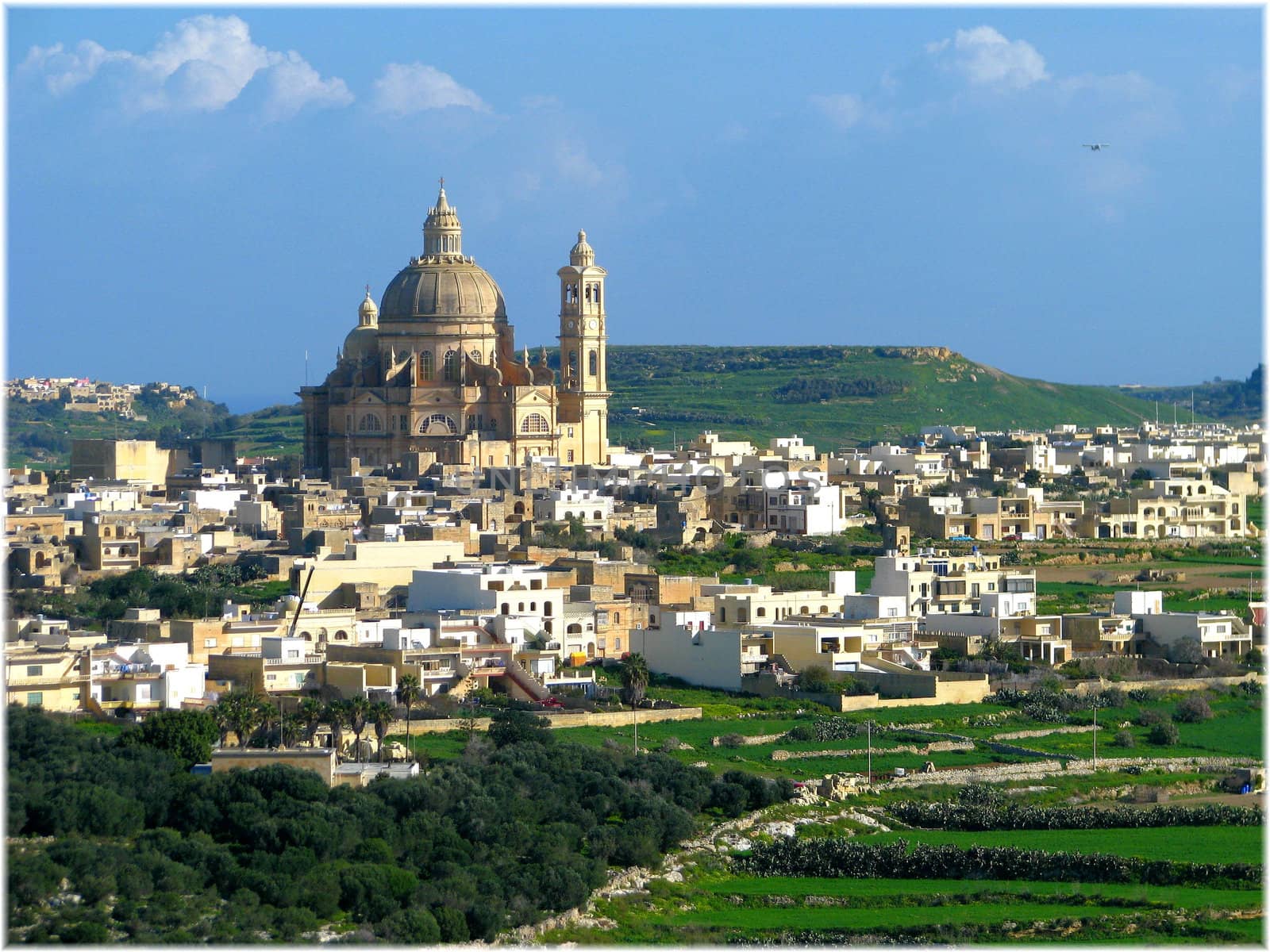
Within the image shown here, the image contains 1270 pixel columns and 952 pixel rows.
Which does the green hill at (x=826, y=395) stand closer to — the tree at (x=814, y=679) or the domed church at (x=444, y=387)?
the domed church at (x=444, y=387)

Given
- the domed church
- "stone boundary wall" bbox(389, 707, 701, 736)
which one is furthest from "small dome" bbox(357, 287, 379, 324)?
"stone boundary wall" bbox(389, 707, 701, 736)

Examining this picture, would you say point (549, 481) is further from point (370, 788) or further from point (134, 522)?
point (370, 788)

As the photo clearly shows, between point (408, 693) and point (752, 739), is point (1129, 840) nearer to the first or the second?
point (752, 739)

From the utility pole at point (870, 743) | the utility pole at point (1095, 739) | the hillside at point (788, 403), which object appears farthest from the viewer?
the hillside at point (788, 403)

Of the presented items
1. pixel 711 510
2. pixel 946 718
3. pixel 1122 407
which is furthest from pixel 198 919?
pixel 1122 407

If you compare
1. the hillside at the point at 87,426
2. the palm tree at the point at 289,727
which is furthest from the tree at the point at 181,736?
the hillside at the point at 87,426

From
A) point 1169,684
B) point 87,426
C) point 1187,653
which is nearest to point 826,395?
point 87,426

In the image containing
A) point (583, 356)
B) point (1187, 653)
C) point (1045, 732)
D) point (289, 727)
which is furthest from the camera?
point (583, 356)
